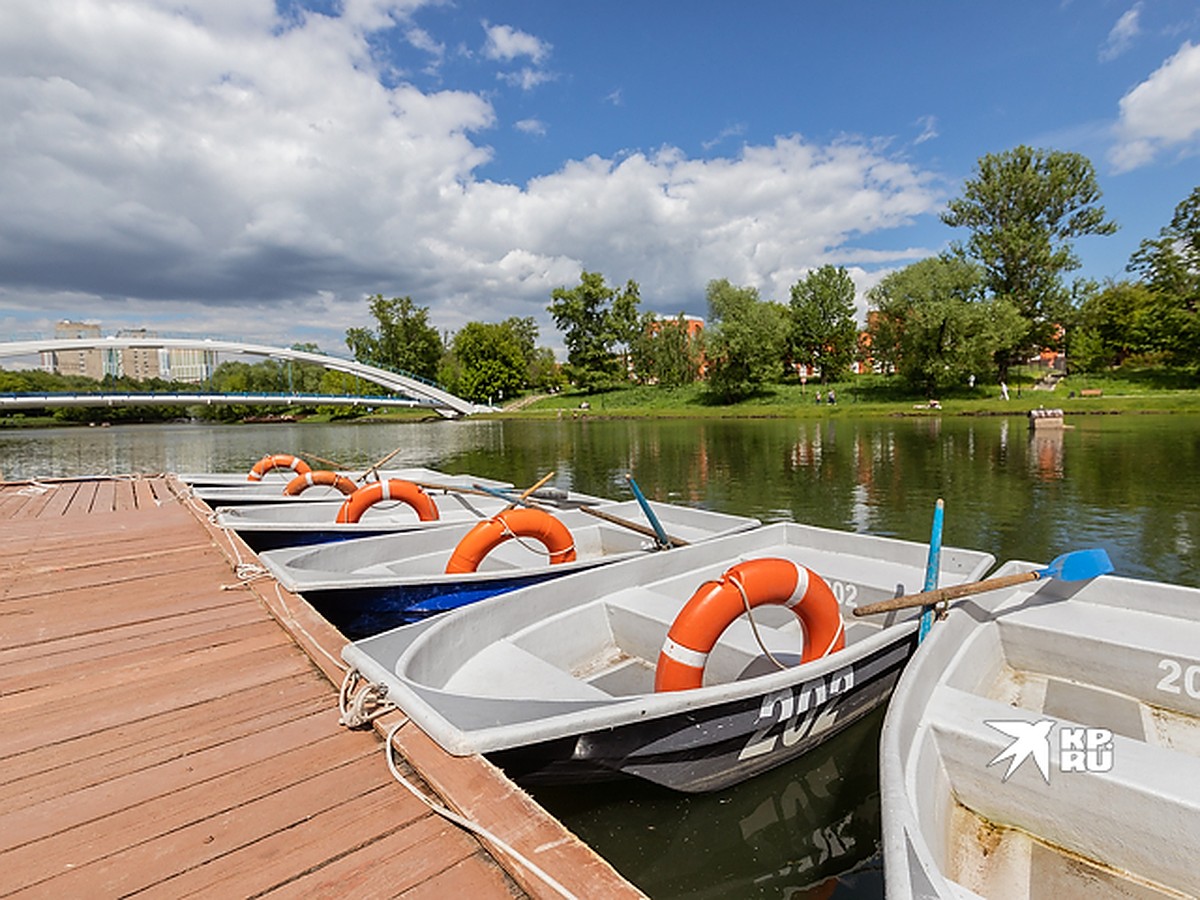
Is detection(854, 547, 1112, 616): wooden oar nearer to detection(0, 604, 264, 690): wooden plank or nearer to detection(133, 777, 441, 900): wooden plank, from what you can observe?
Result: detection(133, 777, 441, 900): wooden plank

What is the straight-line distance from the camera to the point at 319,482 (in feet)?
34.5

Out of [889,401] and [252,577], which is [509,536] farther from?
[889,401]

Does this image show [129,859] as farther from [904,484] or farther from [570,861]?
[904,484]

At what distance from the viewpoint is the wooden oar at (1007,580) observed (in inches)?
150

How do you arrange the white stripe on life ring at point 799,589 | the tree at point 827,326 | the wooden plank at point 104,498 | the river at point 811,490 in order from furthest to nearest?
the tree at point 827,326
the wooden plank at point 104,498
the white stripe on life ring at point 799,589
the river at point 811,490

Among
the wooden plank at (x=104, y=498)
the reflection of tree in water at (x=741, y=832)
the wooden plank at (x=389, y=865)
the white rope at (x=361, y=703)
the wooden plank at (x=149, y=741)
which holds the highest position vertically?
the wooden plank at (x=104, y=498)

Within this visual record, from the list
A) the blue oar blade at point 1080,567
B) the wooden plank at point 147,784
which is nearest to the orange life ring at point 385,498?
the wooden plank at point 147,784

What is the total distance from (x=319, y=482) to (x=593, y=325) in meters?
54.5

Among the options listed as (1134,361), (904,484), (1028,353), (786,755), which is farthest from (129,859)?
(1134,361)

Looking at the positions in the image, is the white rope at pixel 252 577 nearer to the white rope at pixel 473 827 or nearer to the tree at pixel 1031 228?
the white rope at pixel 473 827

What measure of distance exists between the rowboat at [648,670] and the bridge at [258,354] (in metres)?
50.9

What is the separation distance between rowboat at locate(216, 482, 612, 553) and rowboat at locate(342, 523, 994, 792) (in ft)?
10.3

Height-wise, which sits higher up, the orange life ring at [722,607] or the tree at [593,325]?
the tree at [593,325]

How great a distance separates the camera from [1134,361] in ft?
143
